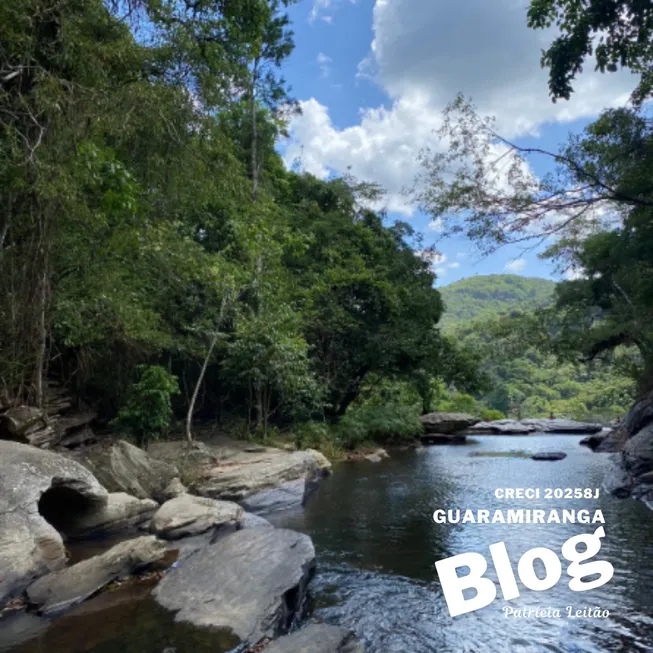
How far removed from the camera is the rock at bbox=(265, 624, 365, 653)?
14.2 feet

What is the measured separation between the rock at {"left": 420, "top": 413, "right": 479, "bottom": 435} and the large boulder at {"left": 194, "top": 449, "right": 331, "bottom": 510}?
15.0 meters

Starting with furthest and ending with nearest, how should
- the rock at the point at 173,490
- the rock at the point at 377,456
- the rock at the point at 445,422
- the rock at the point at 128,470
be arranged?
the rock at the point at 445,422 < the rock at the point at 377,456 < the rock at the point at 173,490 < the rock at the point at 128,470

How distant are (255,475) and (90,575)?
5.78 m

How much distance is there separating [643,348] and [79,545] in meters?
18.5

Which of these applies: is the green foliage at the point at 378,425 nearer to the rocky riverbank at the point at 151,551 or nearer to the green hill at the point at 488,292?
the rocky riverbank at the point at 151,551

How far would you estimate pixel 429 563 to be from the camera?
7.09 m

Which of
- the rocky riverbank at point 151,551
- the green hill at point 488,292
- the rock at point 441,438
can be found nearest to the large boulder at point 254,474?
the rocky riverbank at point 151,551

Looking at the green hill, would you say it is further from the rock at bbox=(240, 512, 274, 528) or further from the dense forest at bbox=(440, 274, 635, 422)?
the rock at bbox=(240, 512, 274, 528)

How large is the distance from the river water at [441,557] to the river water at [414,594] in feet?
0.06

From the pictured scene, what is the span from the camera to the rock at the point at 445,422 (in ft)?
91.1

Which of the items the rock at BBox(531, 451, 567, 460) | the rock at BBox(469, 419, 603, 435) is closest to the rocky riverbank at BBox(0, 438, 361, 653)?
the rock at BBox(531, 451, 567, 460)

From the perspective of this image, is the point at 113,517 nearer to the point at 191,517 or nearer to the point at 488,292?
the point at 191,517

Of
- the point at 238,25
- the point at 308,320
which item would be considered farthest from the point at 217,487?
the point at 308,320

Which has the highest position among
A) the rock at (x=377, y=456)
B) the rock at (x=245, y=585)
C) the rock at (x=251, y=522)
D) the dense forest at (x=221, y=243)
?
the dense forest at (x=221, y=243)
